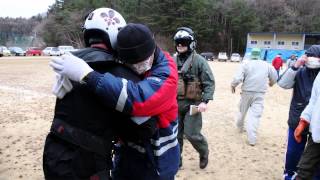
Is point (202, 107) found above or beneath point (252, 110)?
above

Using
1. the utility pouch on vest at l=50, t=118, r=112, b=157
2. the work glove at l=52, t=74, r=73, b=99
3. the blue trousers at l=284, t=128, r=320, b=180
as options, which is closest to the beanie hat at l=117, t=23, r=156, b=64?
the work glove at l=52, t=74, r=73, b=99

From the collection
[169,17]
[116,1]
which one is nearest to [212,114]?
[169,17]

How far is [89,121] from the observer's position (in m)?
1.96

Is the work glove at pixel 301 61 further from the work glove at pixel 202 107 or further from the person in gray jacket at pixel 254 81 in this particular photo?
the person in gray jacket at pixel 254 81

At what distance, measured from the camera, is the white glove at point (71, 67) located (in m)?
1.87

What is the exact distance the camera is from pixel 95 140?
6.48 ft

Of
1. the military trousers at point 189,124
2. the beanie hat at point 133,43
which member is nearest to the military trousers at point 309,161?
the military trousers at point 189,124

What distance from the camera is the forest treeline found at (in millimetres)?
61344

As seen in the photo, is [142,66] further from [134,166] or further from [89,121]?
[134,166]

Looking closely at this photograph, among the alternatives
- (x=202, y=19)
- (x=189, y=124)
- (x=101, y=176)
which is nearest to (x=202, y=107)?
(x=189, y=124)

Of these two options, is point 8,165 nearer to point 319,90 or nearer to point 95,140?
point 95,140

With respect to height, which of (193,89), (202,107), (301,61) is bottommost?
(202,107)

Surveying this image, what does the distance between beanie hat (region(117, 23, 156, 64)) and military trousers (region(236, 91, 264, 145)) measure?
200 inches

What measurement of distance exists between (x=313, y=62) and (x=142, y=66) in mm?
2873
